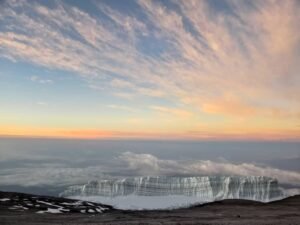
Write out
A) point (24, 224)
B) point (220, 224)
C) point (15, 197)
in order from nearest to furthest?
1. point (220, 224)
2. point (24, 224)
3. point (15, 197)

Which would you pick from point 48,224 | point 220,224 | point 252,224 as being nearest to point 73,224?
point 48,224

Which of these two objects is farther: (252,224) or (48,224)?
(48,224)

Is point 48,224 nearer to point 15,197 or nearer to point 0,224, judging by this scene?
point 0,224

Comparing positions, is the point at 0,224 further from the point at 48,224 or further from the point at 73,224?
the point at 73,224

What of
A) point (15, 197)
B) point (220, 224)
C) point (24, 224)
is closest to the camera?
point (220, 224)

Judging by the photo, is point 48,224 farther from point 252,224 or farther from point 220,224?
point 252,224

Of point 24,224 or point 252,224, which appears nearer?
point 252,224

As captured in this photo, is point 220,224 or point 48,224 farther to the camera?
point 48,224

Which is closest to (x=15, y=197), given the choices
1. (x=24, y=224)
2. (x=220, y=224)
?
(x=24, y=224)
